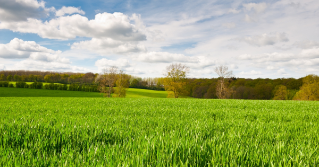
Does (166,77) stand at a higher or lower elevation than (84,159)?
higher

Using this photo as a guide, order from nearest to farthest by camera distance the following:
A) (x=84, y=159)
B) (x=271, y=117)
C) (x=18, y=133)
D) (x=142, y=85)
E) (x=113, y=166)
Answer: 1. (x=113, y=166)
2. (x=84, y=159)
3. (x=18, y=133)
4. (x=271, y=117)
5. (x=142, y=85)

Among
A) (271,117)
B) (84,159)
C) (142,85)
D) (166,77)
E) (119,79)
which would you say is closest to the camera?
(84,159)

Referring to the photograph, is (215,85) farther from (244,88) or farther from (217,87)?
(217,87)

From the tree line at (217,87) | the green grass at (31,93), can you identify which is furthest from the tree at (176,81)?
the green grass at (31,93)

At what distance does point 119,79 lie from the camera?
221 feet

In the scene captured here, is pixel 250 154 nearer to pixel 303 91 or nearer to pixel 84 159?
pixel 84 159

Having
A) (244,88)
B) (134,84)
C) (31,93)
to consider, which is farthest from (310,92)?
(31,93)

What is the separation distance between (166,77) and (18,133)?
56.1 m

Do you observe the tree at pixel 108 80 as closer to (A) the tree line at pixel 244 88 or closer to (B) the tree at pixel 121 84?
(B) the tree at pixel 121 84

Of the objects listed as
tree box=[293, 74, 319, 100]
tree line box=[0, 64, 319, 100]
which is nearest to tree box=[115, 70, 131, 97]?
tree line box=[0, 64, 319, 100]

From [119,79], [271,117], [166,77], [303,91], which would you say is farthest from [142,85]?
[271,117]

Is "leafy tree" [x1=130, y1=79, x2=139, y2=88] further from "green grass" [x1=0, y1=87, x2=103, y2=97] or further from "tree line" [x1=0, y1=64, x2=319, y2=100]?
"green grass" [x1=0, y1=87, x2=103, y2=97]

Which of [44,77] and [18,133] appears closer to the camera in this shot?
[18,133]

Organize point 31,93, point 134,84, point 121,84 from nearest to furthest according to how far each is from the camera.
Answer: point 121,84, point 31,93, point 134,84
